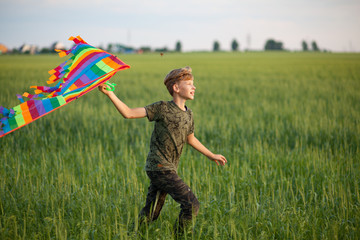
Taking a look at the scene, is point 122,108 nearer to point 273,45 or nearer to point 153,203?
point 153,203

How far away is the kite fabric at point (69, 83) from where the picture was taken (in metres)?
2.32

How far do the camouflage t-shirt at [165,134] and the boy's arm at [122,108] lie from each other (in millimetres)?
77

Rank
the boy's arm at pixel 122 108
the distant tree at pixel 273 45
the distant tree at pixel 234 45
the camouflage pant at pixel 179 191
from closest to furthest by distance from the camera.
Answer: the boy's arm at pixel 122 108, the camouflage pant at pixel 179 191, the distant tree at pixel 273 45, the distant tree at pixel 234 45

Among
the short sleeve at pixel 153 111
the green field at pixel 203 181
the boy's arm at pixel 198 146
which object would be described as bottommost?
the green field at pixel 203 181

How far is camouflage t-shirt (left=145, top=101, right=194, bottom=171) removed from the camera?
2.67 meters

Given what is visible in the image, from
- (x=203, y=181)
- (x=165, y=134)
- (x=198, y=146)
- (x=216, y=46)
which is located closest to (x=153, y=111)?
(x=165, y=134)

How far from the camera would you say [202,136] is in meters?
6.35

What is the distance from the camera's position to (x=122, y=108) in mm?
2518

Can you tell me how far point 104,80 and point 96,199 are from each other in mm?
A: 1509

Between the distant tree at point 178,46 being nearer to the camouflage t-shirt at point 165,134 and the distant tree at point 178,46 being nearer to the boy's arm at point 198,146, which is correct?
the boy's arm at point 198,146

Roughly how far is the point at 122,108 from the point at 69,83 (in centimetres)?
45

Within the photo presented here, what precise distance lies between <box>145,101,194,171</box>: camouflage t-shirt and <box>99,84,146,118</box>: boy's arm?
8 cm

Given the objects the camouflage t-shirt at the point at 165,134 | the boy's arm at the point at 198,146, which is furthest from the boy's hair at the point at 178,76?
the boy's arm at the point at 198,146

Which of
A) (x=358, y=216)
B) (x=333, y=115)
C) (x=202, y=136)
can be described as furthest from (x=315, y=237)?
(x=333, y=115)
